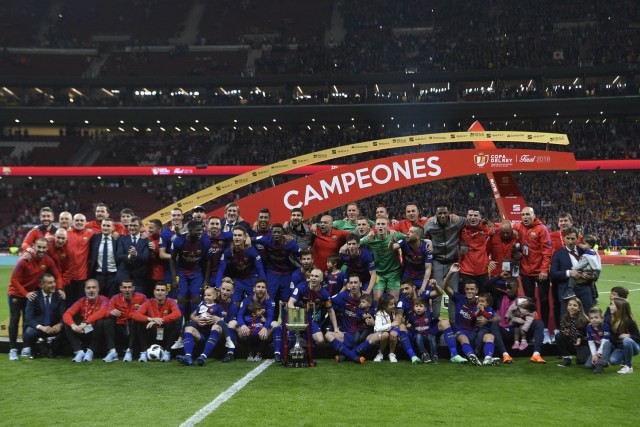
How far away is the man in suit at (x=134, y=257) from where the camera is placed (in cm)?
979

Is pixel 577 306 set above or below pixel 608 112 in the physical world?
below

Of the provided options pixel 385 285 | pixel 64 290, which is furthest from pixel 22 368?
pixel 385 285

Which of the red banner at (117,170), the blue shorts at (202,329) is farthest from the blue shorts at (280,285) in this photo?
the red banner at (117,170)

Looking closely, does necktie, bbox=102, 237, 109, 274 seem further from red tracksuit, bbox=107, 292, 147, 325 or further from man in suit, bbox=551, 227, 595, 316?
man in suit, bbox=551, 227, 595, 316

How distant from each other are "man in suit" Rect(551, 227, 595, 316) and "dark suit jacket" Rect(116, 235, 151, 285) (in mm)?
6372

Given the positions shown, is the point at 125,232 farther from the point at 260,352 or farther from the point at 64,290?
the point at 260,352

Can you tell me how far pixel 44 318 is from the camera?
9.52 m

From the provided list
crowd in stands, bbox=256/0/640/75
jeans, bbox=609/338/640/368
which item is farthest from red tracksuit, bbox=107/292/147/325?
crowd in stands, bbox=256/0/640/75

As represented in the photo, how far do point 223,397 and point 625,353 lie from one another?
537 centimetres

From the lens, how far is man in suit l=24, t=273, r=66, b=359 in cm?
945

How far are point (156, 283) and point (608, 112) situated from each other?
39.7m

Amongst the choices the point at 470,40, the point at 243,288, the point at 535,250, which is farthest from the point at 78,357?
the point at 470,40

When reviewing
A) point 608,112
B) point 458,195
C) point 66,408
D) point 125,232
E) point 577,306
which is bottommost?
point 66,408

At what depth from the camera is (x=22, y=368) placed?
8.63 meters
